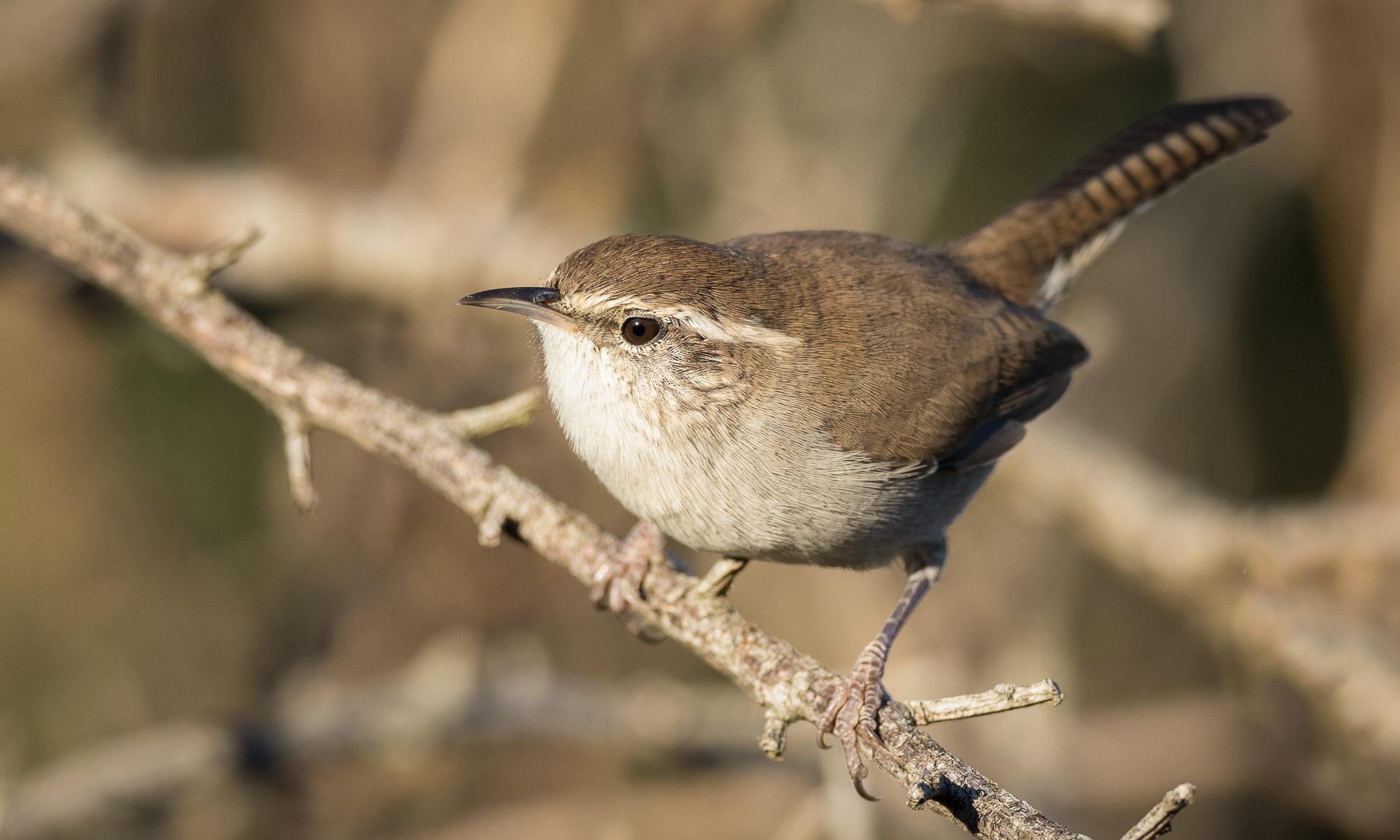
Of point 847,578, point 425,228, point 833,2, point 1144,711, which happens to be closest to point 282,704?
point 425,228

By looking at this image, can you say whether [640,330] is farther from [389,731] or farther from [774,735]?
[389,731]

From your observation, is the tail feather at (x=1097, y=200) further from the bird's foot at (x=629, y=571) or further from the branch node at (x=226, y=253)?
the branch node at (x=226, y=253)

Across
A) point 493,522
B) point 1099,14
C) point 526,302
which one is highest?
point 1099,14

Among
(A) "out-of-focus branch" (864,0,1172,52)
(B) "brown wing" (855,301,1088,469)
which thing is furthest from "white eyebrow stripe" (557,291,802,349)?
(A) "out-of-focus branch" (864,0,1172,52)

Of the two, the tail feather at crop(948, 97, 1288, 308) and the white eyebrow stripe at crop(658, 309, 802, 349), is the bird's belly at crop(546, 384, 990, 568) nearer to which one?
the white eyebrow stripe at crop(658, 309, 802, 349)

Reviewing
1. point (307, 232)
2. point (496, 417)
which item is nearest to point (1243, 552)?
point (496, 417)
